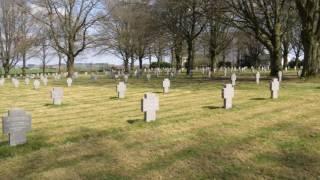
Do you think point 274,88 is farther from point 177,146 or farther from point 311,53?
point 311,53

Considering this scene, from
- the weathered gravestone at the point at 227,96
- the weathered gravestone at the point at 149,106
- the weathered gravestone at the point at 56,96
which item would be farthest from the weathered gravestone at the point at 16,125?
the weathered gravestone at the point at 56,96

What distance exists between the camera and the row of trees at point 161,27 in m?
28.7

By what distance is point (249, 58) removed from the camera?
80.2 m

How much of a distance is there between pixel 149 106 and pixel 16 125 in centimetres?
307

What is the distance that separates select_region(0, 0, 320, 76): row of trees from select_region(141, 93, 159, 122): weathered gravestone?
1553 cm

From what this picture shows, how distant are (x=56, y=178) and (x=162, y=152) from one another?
184cm

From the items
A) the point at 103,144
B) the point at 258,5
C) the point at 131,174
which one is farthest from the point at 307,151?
the point at 258,5

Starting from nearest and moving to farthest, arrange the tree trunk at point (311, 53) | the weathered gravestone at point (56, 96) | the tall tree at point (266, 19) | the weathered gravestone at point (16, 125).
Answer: the weathered gravestone at point (16, 125) < the weathered gravestone at point (56, 96) < the tree trunk at point (311, 53) < the tall tree at point (266, 19)

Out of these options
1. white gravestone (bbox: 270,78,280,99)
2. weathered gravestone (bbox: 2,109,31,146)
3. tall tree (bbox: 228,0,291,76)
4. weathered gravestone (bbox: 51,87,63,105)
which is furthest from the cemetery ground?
tall tree (bbox: 228,0,291,76)

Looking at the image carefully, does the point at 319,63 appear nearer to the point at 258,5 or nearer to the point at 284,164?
the point at 258,5

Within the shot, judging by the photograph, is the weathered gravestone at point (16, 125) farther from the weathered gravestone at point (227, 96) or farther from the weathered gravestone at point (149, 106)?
the weathered gravestone at point (227, 96)

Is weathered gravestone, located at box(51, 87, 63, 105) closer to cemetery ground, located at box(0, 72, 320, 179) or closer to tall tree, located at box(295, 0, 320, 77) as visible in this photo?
cemetery ground, located at box(0, 72, 320, 179)

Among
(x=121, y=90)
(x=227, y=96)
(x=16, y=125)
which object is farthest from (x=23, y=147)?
(x=121, y=90)

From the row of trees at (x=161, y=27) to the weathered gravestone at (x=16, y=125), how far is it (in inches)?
727
